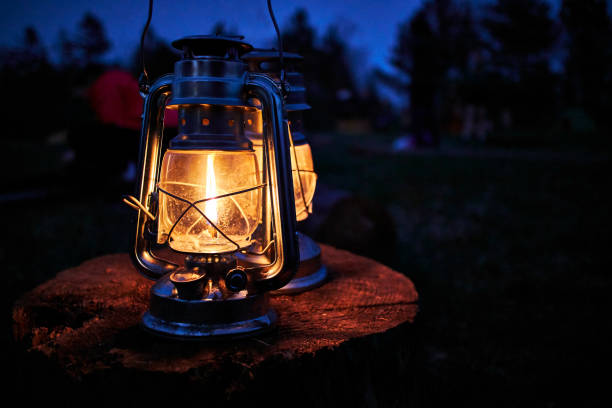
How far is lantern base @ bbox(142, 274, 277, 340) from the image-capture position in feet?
3.99

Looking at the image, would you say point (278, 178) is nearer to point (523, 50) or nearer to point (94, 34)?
point (523, 50)

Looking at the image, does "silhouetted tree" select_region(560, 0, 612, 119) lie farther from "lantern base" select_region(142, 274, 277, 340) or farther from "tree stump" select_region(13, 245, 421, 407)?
"lantern base" select_region(142, 274, 277, 340)

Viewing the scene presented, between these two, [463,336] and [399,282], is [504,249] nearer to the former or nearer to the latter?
[463,336]

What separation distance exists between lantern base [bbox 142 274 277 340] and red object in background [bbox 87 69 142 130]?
4.87 metres

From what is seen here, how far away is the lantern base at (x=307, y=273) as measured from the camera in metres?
1.57

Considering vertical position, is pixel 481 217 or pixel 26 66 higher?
pixel 26 66

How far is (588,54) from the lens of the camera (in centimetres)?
1212

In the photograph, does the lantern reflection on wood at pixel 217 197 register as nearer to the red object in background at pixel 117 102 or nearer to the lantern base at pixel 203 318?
the lantern base at pixel 203 318

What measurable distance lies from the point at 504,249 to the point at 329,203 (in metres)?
2.10

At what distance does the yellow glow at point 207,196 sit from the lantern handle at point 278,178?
9 cm

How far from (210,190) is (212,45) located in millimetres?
383

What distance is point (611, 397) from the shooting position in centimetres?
232

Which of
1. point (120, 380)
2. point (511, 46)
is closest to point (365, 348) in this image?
point (120, 380)

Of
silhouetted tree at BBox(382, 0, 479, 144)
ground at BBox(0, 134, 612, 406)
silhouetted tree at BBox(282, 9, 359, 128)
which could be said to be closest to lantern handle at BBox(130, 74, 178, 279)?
ground at BBox(0, 134, 612, 406)
